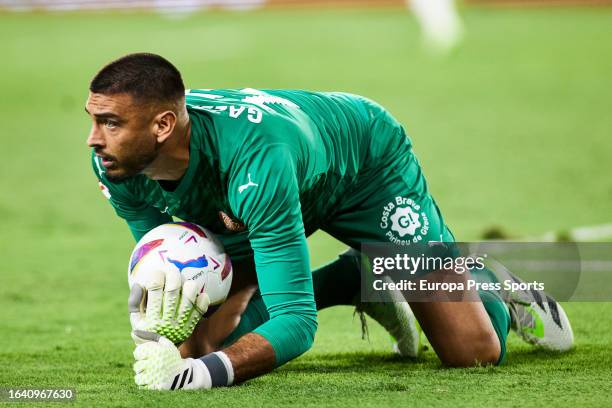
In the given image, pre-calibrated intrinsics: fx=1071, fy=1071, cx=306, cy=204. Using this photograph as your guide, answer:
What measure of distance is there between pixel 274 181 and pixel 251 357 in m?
0.63

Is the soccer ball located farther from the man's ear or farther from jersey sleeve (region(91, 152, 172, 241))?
the man's ear

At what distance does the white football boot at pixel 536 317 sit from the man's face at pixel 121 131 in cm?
197

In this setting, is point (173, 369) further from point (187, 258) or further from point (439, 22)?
point (439, 22)

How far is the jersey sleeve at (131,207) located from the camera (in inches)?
174

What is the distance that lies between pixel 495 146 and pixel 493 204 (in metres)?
2.34

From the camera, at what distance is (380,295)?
5.04 m

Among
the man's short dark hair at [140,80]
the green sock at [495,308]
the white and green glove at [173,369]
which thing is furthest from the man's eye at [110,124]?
the green sock at [495,308]

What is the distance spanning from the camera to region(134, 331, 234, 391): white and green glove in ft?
12.1

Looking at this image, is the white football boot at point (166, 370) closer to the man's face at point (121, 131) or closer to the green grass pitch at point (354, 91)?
the green grass pitch at point (354, 91)

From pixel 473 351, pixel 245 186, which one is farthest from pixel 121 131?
pixel 473 351

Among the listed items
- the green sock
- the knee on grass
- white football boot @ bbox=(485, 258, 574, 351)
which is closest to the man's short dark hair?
the knee on grass

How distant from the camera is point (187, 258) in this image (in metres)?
4.12

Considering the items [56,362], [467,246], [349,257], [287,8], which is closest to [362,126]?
[349,257]

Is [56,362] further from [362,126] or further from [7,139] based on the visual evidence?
[7,139]
